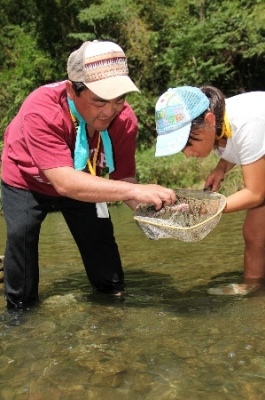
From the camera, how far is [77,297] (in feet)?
11.1

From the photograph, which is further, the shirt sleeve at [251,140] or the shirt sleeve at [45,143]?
the shirt sleeve at [251,140]

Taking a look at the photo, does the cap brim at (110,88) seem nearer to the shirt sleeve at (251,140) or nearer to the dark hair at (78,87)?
the dark hair at (78,87)

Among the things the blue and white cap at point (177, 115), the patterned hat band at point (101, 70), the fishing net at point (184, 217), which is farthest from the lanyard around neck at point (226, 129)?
the patterned hat band at point (101, 70)

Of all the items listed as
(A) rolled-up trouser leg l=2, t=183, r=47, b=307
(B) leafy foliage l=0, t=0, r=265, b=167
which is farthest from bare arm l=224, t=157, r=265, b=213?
(B) leafy foliage l=0, t=0, r=265, b=167

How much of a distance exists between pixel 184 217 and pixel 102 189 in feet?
2.00

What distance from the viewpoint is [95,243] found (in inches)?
130

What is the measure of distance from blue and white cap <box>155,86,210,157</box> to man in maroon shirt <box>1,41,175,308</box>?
8.4 inches

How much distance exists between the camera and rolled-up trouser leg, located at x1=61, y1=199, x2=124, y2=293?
3.23 m

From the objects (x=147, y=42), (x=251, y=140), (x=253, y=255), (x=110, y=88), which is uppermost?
(x=147, y=42)

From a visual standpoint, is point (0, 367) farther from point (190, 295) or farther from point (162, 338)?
point (190, 295)

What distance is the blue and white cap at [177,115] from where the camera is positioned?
2.63 metres

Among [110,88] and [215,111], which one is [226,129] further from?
[110,88]

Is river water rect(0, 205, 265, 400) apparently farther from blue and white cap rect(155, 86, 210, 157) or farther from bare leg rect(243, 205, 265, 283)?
blue and white cap rect(155, 86, 210, 157)

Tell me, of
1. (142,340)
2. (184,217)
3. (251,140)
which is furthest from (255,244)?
(142,340)
